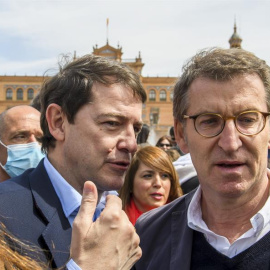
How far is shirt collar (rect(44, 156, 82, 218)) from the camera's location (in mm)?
2418

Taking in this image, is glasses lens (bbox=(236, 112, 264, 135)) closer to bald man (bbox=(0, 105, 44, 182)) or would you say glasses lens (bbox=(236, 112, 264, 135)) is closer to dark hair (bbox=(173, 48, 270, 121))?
dark hair (bbox=(173, 48, 270, 121))

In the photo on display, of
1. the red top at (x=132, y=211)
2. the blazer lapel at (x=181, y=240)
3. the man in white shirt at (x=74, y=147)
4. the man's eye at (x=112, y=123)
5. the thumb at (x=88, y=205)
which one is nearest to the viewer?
the thumb at (x=88, y=205)

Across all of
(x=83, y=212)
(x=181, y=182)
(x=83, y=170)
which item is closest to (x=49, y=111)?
(x=83, y=170)

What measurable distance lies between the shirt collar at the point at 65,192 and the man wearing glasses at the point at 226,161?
1.77 feet

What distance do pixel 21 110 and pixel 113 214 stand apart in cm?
270

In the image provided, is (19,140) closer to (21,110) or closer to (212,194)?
(21,110)

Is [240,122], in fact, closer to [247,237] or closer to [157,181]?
[247,237]

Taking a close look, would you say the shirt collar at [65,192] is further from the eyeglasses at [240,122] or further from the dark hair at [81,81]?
the eyeglasses at [240,122]

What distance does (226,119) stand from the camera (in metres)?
2.00

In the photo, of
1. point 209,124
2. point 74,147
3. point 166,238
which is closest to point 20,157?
point 74,147

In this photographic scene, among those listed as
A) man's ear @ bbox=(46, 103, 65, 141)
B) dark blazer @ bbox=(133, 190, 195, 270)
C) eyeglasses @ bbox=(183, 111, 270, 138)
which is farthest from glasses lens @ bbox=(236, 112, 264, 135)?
man's ear @ bbox=(46, 103, 65, 141)

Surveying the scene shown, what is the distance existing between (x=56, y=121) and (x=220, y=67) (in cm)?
112

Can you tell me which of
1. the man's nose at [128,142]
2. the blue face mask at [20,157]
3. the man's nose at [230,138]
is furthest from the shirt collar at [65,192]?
the blue face mask at [20,157]

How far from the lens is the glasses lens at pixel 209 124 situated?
2.03 meters
